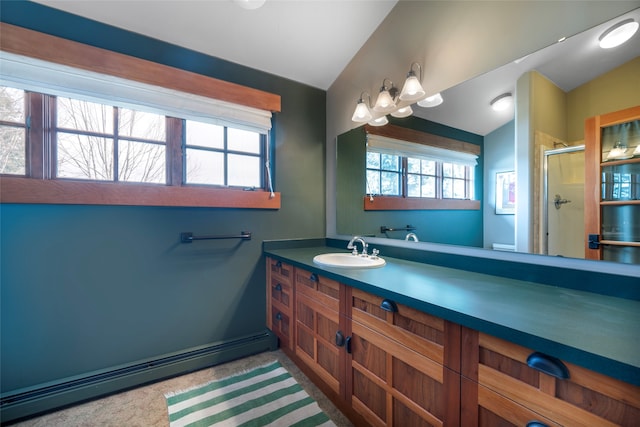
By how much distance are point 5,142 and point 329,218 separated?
6.94 ft

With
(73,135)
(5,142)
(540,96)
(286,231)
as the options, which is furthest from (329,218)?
(5,142)

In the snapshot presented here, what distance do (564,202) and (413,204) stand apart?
0.75 metres

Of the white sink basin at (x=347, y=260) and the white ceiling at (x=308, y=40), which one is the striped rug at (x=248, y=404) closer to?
the white sink basin at (x=347, y=260)

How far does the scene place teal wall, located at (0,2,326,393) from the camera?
1.46 metres

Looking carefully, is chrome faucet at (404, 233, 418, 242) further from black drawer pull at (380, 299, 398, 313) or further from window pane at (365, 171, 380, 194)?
black drawer pull at (380, 299, 398, 313)

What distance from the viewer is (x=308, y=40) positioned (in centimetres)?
194

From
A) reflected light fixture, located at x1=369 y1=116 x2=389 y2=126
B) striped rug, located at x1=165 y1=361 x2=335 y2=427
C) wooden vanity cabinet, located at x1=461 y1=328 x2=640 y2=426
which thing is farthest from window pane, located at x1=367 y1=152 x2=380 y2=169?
striped rug, located at x1=165 y1=361 x2=335 y2=427

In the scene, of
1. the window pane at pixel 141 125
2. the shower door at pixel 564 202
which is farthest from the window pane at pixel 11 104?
the shower door at pixel 564 202

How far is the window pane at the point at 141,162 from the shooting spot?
67.4 inches

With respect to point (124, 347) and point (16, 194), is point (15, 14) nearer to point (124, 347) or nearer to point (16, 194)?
point (16, 194)

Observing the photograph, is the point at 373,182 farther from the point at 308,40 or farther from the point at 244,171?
the point at 308,40

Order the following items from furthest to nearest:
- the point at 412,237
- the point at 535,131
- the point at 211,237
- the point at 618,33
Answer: the point at 211,237, the point at 412,237, the point at 535,131, the point at 618,33

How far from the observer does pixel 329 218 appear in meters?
2.45

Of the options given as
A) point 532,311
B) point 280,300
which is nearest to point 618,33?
point 532,311
